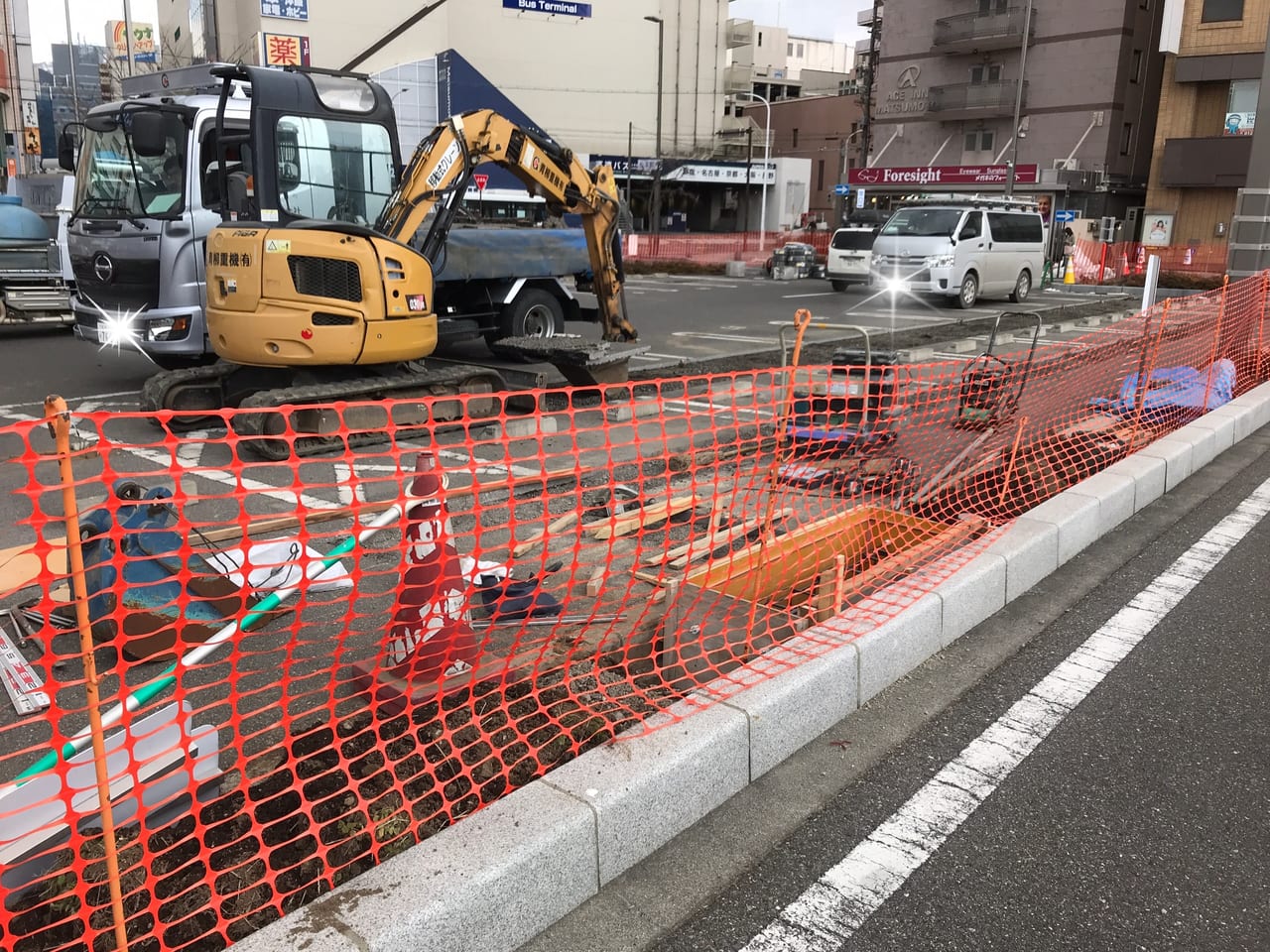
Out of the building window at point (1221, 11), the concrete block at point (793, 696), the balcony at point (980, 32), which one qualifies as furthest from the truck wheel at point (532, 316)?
the balcony at point (980, 32)

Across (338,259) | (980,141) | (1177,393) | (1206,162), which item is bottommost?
(1177,393)

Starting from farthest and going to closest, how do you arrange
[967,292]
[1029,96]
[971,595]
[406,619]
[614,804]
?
[1029,96]
[967,292]
[971,595]
[406,619]
[614,804]

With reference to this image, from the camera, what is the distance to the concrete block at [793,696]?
350 centimetres

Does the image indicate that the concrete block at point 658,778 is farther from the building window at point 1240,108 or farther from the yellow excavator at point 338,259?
the building window at point 1240,108

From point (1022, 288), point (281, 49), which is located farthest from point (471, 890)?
point (281, 49)

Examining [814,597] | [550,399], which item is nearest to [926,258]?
[550,399]

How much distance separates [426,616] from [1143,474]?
5.34m

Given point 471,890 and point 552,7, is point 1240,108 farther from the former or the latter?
point 471,890

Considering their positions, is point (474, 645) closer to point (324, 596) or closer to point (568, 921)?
point (568, 921)

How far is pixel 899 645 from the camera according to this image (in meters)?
4.19

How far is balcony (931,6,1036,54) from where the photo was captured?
43.7m

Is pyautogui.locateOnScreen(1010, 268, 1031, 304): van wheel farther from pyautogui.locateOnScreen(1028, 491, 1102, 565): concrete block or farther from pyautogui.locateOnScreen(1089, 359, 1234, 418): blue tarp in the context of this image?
pyautogui.locateOnScreen(1028, 491, 1102, 565): concrete block

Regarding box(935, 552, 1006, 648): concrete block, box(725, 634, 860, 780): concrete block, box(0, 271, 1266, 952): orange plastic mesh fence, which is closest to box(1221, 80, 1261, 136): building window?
box(0, 271, 1266, 952): orange plastic mesh fence

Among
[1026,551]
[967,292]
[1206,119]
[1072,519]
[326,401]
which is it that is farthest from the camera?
[1206,119]
